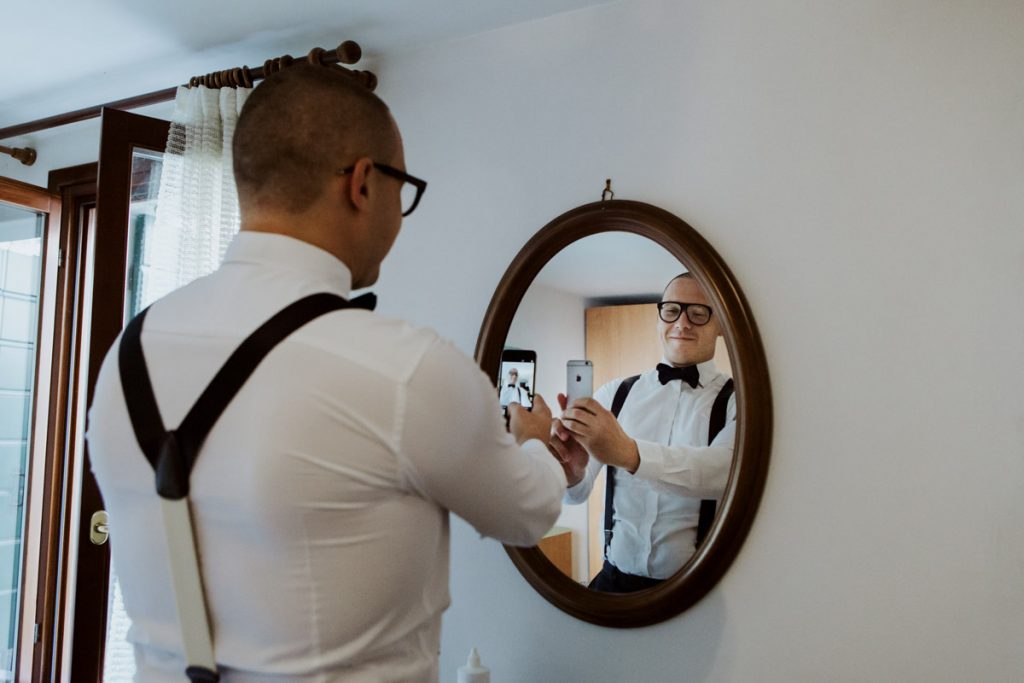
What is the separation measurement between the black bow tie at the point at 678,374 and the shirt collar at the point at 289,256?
0.87 metres

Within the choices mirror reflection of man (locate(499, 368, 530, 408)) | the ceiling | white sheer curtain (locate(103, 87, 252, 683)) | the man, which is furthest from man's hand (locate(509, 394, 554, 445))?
white sheer curtain (locate(103, 87, 252, 683))

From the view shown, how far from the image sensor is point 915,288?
144 centimetres

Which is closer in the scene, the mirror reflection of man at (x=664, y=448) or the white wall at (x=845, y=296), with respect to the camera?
the white wall at (x=845, y=296)

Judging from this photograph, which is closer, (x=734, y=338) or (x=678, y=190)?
(x=734, y=338)

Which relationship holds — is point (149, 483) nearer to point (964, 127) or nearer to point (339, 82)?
point (339, 82)

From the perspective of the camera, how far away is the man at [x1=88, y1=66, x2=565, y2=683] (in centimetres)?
86

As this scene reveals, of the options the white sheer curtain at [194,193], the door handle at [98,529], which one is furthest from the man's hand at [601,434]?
the door handle at [98,529]

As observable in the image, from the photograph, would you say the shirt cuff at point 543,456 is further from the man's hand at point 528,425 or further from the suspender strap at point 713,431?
the suspender strap at point 713,431

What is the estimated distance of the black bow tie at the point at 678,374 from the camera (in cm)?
163

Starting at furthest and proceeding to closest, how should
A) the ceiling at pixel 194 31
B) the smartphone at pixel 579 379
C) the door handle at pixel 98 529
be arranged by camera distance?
the door handle at pixel 98 529 < the ceiling at pixel 194 31 < the smartphone at pixel 579 379

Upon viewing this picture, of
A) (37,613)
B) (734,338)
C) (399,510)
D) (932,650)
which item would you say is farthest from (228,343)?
(37,613)

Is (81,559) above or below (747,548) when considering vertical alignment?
below

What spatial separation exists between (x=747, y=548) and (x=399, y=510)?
2.86 ft

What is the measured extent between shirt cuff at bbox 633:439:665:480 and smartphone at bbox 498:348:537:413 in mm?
Result: 298
